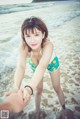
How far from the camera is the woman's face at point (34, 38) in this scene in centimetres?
84

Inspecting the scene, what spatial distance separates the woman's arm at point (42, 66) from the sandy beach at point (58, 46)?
1.19 feet

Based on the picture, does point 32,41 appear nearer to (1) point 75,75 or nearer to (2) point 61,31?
(1) point 75,75

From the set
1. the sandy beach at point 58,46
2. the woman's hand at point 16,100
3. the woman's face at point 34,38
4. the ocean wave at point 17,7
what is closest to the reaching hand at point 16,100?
the woman's hand at point 16,100

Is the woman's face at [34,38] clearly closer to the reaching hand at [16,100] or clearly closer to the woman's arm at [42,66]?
the woman's arm at [42,66]

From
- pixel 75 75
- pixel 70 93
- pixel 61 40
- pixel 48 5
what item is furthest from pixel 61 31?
pixel 70 93

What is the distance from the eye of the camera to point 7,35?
135 cm

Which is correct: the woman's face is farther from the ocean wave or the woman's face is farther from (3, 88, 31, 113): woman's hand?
the ocean wave

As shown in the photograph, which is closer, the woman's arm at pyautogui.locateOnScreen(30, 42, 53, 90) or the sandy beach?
the woman's arm at pyautogui.locateOnScreen(30, 42, 53, 90)

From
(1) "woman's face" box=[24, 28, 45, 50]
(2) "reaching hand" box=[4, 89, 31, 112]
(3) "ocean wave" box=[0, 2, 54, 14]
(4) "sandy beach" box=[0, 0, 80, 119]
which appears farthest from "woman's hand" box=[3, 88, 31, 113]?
(3) "ocean wave" box=[0, 2, 54, 14]

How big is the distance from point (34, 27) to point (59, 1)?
0.83m

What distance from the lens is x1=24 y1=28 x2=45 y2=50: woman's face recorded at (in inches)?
33.0

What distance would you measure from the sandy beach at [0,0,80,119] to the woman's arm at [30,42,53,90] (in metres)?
0.36

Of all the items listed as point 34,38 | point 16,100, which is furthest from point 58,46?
point 16,100

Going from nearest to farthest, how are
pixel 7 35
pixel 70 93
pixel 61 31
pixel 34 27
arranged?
pixel 34 27 < pixel 70 93 < pixel 7 35 < pixel 61 31
